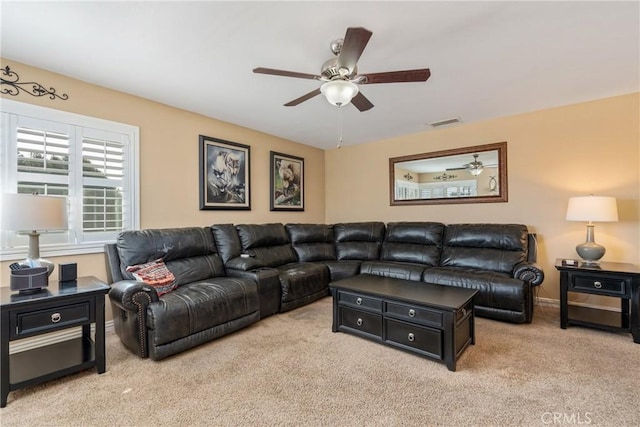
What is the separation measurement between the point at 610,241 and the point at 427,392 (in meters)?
3.11

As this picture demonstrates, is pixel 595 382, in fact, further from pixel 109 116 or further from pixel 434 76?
pixel 109 116

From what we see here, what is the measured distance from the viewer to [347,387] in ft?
6.48

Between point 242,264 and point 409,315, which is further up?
point 242,264

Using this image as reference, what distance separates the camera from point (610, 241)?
3355 mm

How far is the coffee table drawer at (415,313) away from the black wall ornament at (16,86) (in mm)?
3625

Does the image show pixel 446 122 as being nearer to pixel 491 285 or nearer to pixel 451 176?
pixel 451 176

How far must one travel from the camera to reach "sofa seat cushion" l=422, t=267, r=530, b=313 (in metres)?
2.99

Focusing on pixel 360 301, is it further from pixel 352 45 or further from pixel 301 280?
pixel 352 45

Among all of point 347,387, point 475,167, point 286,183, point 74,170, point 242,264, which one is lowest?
point 347,387

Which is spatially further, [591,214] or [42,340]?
[591,214]

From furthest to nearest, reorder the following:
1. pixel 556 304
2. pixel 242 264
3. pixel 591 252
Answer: pixel 556 304 < pixel 242 264 < pixel 591 252

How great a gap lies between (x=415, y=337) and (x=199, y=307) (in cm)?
183

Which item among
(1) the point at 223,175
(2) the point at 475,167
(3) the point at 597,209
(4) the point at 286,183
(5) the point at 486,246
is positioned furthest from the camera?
(4) the point at 286,183

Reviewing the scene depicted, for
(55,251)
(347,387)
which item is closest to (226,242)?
(55,251)
